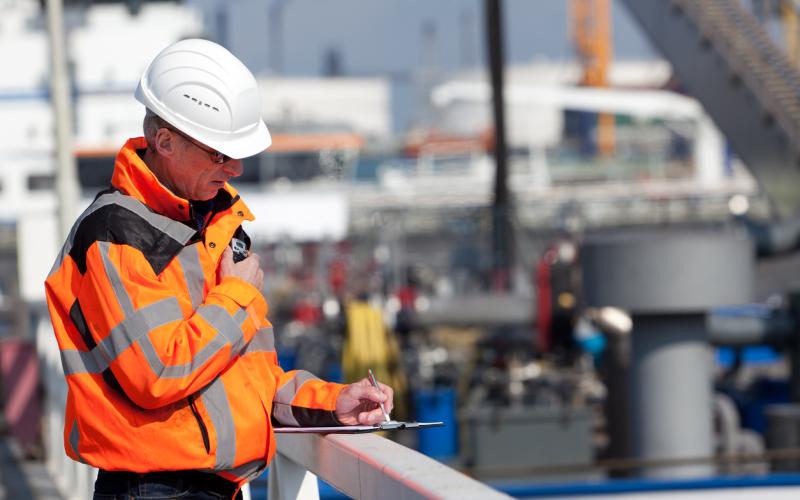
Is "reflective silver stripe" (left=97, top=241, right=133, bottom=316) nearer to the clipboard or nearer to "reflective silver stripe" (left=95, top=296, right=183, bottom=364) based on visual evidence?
"reflective silver stripe" (left=95, top=296, right=183, bottom=364)

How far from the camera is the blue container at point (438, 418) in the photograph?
12562mm

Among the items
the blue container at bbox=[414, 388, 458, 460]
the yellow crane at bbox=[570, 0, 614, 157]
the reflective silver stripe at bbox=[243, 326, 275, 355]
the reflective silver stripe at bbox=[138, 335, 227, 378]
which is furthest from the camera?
the yellow crane at bbox=[570, 0, 614, 157]

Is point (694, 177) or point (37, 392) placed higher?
point (694, 177)

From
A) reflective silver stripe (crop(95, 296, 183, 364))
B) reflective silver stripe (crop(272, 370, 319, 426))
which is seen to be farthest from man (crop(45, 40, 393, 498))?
reflective silver stripe (crop(272, 370, 319, 426))

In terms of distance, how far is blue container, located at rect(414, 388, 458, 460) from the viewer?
1256 cm

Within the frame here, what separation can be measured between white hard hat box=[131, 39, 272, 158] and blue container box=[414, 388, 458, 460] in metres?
9.79

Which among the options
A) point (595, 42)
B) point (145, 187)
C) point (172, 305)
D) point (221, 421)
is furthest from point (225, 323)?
point (595, 42)

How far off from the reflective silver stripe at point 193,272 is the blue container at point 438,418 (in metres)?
9.81

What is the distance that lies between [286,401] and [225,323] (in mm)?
433

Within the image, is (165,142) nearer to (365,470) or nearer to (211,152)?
(211,152)

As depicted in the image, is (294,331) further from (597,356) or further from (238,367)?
(238,367)

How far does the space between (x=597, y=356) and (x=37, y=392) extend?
716 centimetres

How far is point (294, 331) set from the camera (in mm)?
19141

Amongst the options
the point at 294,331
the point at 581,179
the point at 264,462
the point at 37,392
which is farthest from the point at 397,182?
the point at 264,462
